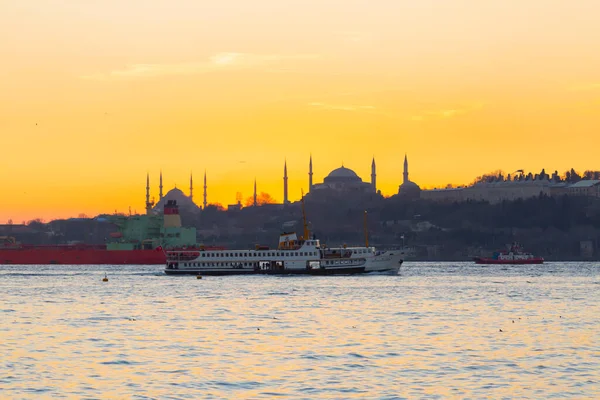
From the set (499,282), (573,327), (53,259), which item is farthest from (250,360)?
(53,259)

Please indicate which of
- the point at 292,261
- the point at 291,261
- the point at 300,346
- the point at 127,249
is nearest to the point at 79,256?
the point at 127,249

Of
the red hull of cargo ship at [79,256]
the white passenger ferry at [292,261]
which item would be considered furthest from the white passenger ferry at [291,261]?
the red hull of cargo ship at [79,256]

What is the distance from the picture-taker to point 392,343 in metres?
48.6

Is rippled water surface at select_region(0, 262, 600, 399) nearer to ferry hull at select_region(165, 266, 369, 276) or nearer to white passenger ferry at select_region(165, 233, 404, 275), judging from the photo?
ferry hull at select_region(165, 266, 369, 276)

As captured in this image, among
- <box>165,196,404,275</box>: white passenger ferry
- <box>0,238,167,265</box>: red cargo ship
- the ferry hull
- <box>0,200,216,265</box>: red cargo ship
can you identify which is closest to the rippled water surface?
the ferry hull

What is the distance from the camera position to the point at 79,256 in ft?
593

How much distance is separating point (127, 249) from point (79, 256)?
7.68m

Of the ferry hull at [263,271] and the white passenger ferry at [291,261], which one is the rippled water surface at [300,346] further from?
the white passenger ferry at [291,261]

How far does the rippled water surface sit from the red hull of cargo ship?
93.3m

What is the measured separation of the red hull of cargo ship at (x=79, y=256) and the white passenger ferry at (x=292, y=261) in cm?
5374

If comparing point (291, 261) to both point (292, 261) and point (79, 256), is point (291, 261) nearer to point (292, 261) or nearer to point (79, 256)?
point (292, 261)

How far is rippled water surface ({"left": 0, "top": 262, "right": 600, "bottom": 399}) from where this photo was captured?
3706 centimetres

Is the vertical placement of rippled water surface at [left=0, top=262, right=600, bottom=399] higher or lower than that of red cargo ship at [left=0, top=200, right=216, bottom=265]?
lower

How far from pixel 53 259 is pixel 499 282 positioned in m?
90.4
